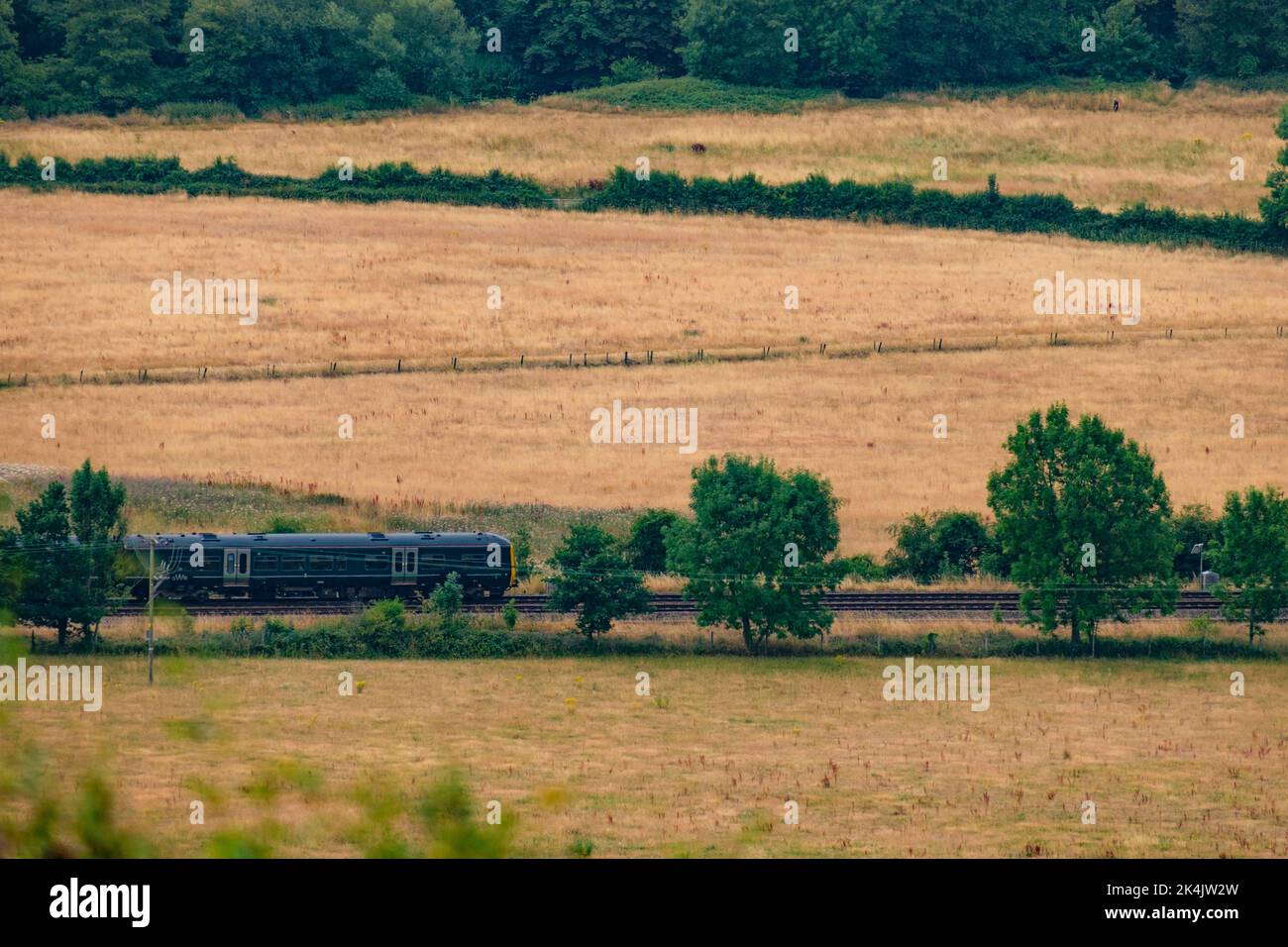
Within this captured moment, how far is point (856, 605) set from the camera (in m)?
51.2

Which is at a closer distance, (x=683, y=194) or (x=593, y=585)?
(x=593, y=585)

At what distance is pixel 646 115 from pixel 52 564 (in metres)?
77.4

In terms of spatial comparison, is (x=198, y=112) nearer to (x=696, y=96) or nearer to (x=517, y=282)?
(x=696, y=96)

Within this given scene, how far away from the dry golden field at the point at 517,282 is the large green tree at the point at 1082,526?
2849 centimetres

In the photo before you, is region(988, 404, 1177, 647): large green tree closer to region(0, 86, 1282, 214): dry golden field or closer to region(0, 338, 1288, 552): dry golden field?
region(0, 338, 1288, 552): dry golden field

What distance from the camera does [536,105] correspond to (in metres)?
120

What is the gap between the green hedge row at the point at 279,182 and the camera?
9900 cm

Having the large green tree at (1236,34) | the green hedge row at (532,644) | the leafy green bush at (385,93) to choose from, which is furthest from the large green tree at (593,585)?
the large green tree at (1236,34)

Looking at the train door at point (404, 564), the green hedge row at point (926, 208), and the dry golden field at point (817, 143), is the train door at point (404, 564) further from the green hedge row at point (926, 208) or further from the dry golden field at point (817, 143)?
the dry golden field at point (817, 143)

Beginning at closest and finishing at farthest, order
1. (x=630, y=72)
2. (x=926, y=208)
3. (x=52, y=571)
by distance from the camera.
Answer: (x=52, y=571) → (x=926, y=208) → (x=630, y=72)

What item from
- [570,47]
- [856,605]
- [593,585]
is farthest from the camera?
[570,47]

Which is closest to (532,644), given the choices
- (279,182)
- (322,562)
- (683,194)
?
(322,562)

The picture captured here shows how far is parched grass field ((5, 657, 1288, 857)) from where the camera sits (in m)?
32.1

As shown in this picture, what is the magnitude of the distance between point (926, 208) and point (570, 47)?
39.8 metres
